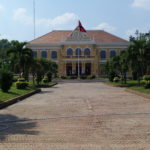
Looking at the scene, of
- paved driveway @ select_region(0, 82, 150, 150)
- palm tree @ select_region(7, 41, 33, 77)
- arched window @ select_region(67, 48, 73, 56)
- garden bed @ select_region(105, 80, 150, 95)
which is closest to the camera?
paved driveway @ select_region(0, 82, 150, 150)

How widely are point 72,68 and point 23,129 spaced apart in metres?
56.4

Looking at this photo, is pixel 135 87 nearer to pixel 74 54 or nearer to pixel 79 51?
pixel 79 51

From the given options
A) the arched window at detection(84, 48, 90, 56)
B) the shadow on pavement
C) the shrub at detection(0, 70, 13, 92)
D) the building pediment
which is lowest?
the shadow on pavement

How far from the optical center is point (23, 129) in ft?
23.6

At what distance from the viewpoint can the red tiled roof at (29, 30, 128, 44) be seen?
210ft

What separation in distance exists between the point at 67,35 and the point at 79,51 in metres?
6.43

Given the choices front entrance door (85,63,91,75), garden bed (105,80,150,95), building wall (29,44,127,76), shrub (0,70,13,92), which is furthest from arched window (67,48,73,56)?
shrub (0,70,13,92)

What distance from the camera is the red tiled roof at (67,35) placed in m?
64.1

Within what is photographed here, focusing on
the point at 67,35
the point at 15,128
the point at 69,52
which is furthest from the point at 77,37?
the point at 15,128

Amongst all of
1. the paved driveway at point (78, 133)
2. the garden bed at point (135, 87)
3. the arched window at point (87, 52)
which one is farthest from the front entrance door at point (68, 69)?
the paved driveway at point (78, 133)

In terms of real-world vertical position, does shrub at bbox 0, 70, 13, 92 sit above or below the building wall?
below

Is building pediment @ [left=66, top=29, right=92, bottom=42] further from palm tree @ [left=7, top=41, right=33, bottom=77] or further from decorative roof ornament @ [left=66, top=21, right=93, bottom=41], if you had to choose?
palm tree @ [left=7, top=41, right=33, bottom=77]

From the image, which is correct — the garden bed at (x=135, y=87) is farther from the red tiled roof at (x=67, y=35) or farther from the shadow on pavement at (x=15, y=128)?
the red tiled roof at (x=67, y=35)

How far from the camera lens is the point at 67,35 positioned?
67188 millimetres
